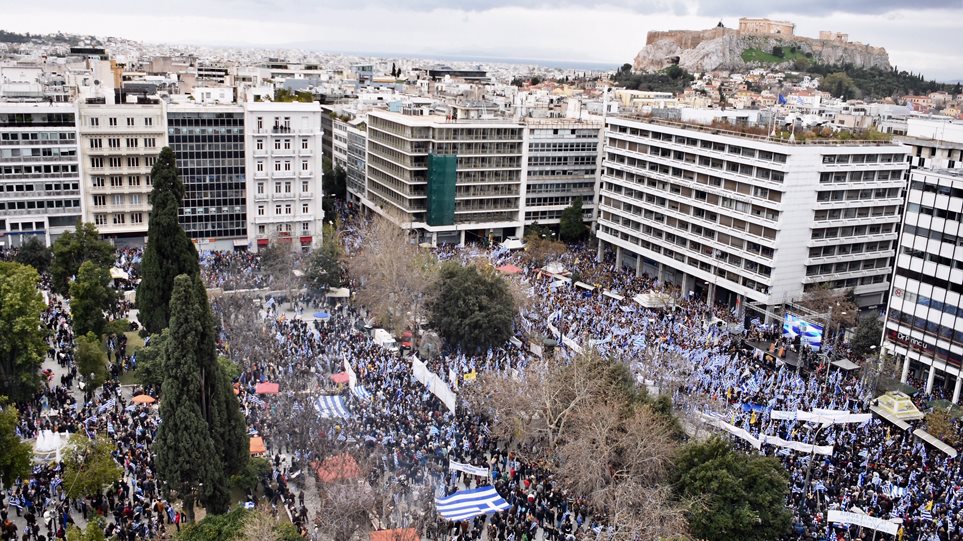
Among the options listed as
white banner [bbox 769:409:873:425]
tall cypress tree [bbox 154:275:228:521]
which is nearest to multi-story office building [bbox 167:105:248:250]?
tall cypress tree [bbox 154:275:228:521]

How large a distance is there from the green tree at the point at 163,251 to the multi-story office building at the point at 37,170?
24004 mm

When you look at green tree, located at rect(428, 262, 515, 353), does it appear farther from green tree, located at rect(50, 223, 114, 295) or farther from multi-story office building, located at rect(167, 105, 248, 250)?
multi-story office building, located at rect(167, 105, 248, 250)

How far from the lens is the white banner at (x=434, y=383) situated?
40.4 meters

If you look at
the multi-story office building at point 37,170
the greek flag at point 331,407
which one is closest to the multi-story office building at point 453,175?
the multi-story office building at point 37,170

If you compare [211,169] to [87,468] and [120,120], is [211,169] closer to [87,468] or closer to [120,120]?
[120,120]

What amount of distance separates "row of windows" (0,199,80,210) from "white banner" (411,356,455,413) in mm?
37564

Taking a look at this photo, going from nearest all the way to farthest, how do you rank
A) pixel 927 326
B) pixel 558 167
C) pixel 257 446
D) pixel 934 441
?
pixel 257 446, pixel 934 441, pixel 927 326, pixel 558 167

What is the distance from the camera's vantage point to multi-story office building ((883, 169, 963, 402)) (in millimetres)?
44406

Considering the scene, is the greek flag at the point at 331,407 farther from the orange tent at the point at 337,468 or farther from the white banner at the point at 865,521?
the white banner at the point at 865,521

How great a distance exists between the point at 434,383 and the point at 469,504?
12.1 m

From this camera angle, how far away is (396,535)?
1083 inches

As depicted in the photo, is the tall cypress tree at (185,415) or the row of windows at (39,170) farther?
the row of windows at (39,170)

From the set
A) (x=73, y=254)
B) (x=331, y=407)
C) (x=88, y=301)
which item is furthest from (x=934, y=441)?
(x=73, y=254)

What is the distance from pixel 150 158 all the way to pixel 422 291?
2864cm
